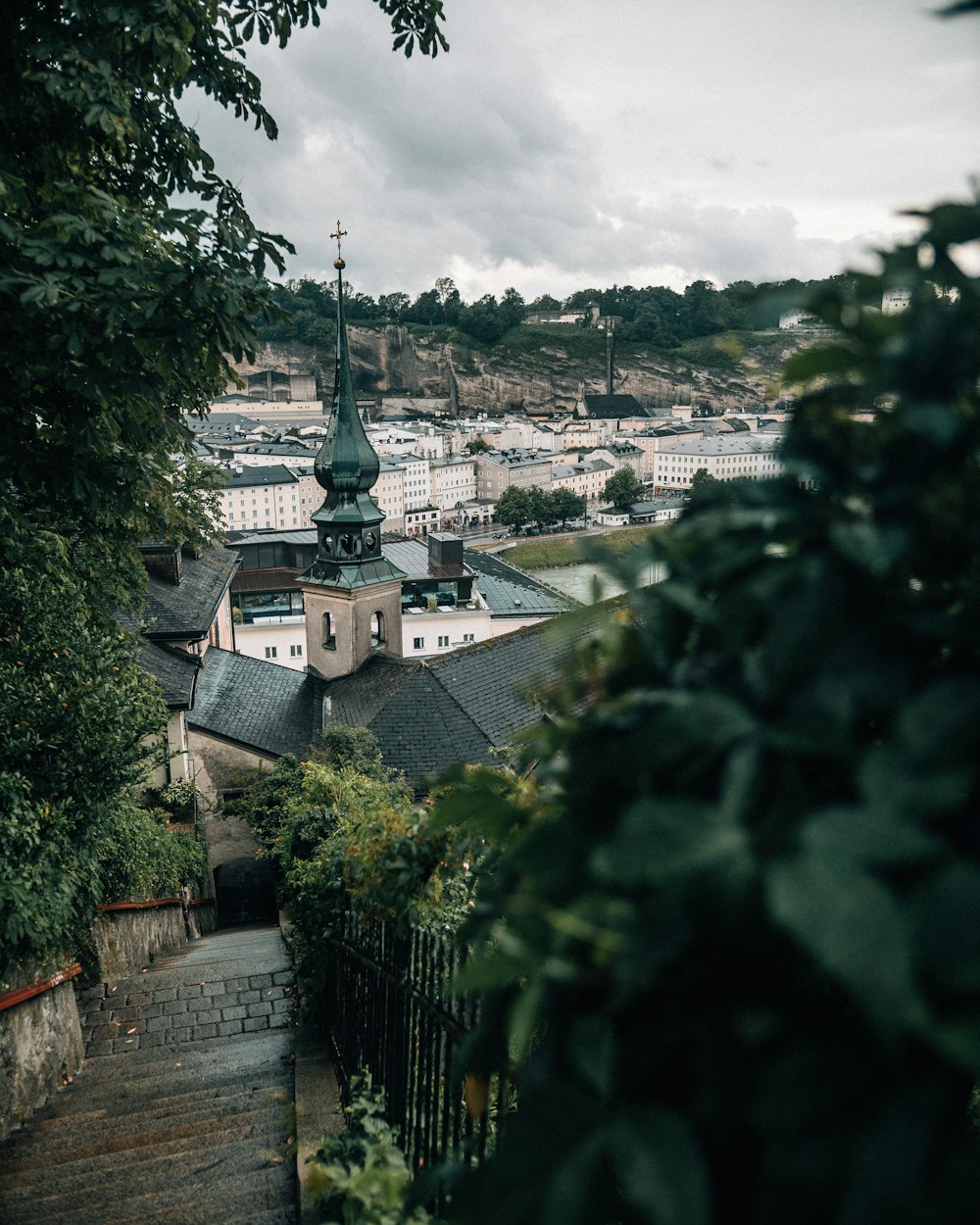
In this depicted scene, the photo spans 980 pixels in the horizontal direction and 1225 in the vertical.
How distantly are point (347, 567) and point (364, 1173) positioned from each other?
23661mm

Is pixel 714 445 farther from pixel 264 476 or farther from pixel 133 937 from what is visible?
pixel 133 937

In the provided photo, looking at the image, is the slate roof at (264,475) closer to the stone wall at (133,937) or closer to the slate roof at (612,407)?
the slate roof at (612,407)

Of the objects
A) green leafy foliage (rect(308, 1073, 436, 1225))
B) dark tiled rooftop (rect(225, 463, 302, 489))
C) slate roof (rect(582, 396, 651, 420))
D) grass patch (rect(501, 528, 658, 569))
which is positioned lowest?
grass patch (rect(501, 528, 658, 569))

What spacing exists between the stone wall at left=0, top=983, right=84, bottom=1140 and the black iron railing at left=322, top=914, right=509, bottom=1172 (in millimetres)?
2659

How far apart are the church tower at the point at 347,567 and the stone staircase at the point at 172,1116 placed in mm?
17639

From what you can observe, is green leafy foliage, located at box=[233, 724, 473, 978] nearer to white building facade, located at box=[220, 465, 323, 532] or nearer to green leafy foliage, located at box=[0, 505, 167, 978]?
green leafy foliage, located at box=[0, 505, 167, 978]

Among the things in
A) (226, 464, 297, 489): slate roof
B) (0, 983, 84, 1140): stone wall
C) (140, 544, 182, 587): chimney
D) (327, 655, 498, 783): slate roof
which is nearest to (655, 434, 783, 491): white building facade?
(226, 464, 297, 489): slate roof

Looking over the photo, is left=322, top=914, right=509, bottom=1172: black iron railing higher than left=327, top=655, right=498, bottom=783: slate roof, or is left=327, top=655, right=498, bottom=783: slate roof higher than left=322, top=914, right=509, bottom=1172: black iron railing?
left=322, top=914, right=509, bottom=1172: black iron railing

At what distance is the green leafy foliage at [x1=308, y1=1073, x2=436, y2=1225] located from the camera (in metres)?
3.11

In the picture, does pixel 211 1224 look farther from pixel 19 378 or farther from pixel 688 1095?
pixel 19 378

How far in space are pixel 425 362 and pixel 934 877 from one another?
16624 cm

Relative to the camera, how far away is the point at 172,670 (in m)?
18.2

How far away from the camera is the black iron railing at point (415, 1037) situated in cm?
306

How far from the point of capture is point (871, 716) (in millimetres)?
1058
